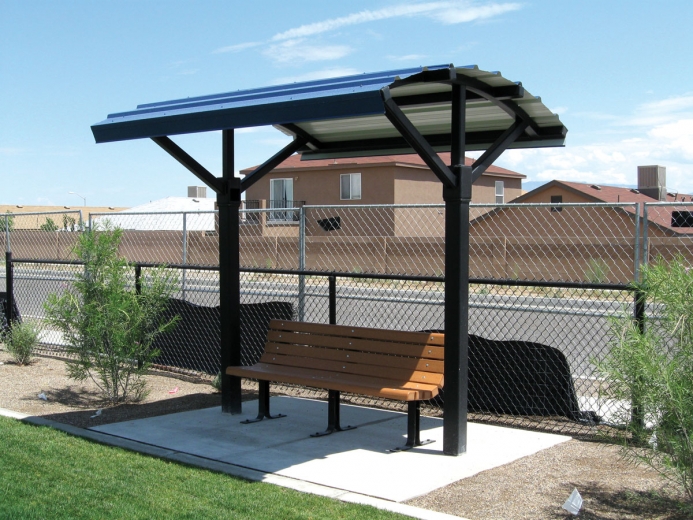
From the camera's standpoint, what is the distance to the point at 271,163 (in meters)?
8.05

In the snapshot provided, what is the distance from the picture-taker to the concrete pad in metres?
5.53

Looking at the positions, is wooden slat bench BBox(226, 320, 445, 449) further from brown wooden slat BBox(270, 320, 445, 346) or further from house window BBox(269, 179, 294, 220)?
house window BBox(269, 179, 294, 220)

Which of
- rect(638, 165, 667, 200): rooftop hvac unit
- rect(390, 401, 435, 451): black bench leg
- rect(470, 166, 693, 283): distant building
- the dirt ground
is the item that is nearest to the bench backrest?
rect(390, 401, 435, 451): black bench leg

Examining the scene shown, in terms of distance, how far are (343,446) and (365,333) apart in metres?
1.10

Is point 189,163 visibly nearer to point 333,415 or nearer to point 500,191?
point 333,415

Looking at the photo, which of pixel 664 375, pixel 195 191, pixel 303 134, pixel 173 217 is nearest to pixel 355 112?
pixel 664 375

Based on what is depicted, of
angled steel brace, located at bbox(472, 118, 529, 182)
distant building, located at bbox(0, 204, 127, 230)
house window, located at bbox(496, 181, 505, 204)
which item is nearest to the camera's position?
angled steel brace, located at bbox(472, 118, 529, 182)

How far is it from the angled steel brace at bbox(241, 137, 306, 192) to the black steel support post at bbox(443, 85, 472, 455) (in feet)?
7.59

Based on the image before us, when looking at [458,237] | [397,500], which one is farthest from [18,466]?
[458,237]

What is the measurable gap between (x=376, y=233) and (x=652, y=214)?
10.1 metres

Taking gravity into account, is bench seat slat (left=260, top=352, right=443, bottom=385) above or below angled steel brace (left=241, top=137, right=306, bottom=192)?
below

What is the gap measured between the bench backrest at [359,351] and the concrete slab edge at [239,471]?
1537 millimetres

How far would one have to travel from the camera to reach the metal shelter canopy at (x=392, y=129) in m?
5.73

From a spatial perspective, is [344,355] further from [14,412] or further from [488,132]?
[14,412]
